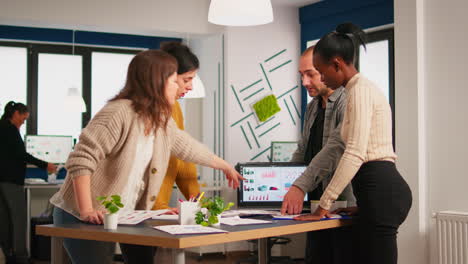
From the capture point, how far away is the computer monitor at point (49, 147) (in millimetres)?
7684

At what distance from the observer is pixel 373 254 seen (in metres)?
2.25

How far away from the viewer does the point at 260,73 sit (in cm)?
693

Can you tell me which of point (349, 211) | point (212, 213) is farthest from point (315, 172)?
point (212, 213)

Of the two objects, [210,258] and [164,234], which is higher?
[164,234]

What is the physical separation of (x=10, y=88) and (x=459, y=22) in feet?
20.2

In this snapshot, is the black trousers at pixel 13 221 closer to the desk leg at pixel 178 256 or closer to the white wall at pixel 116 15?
the white wall at pixel 116 15

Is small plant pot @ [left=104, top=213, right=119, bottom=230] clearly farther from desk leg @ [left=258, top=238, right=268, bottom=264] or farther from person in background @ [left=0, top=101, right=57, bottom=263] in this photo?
person in background @ [left=0, top=101, right=57, bottom=263]

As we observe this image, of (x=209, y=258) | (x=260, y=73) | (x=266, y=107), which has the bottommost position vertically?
(x=209, y=258)

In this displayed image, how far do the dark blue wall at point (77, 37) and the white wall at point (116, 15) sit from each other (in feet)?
6.03

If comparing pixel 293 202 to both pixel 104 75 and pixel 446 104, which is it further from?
pixel 104 75

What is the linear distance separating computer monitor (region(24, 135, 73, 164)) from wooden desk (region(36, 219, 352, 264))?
578 centimetres

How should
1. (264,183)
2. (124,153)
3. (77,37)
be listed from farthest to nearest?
(77,37) < (264,183) < (124,153)

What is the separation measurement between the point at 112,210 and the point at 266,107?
4.97m

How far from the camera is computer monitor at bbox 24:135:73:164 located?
25.2ft
